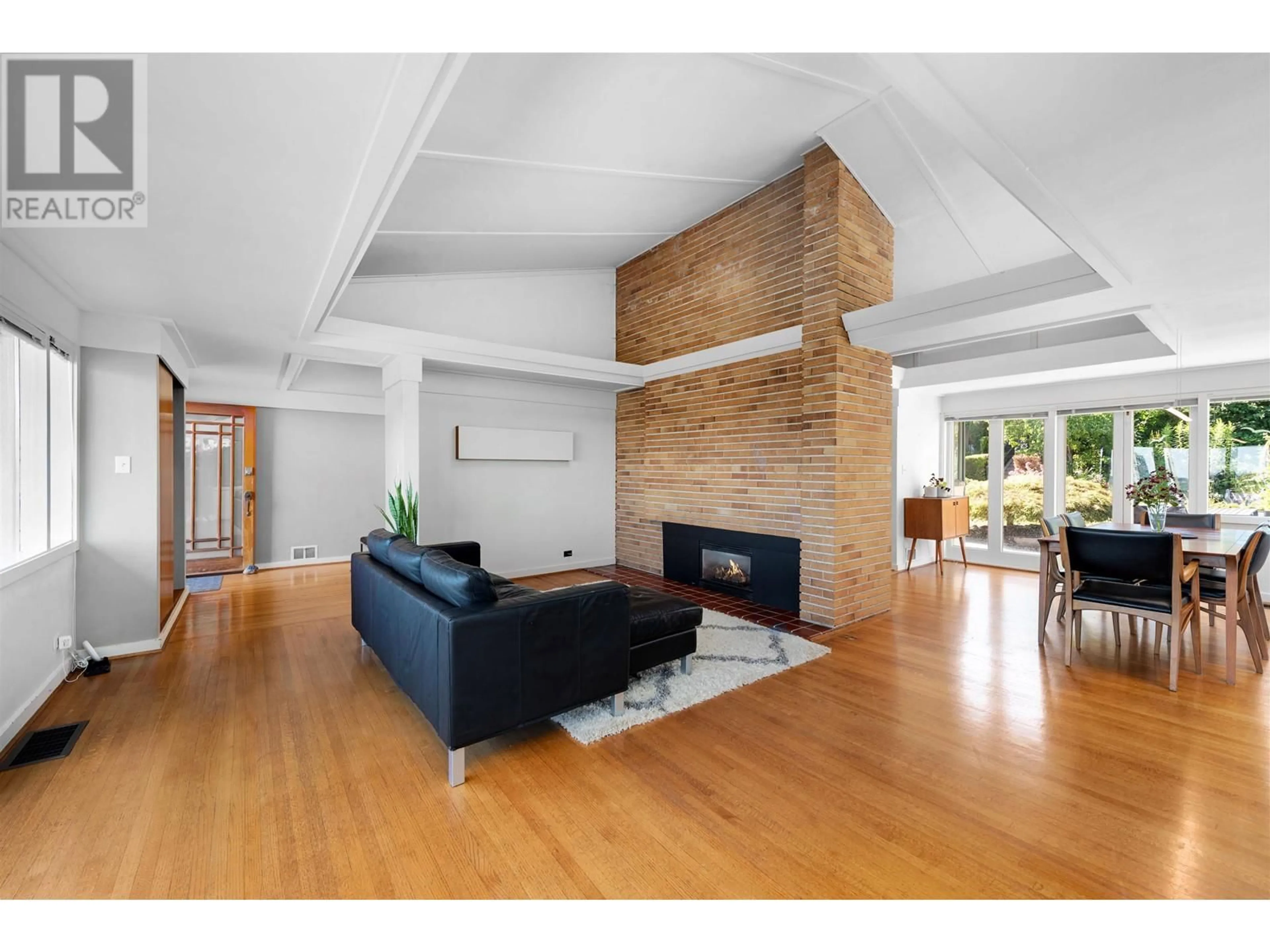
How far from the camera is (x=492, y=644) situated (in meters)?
2.14

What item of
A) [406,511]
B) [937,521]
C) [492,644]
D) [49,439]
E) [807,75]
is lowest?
[492,644]

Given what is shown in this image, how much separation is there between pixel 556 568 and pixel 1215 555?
5.40m

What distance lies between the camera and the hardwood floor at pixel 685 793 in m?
1.58

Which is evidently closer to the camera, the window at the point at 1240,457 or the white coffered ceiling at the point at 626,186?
the white coffered ceiling at the point at 626,186

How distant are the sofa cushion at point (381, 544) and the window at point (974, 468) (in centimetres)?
706

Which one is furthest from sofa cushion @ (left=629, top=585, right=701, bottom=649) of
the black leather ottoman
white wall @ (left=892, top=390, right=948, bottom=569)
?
white wall @ (left=892, top=390, right=948, bottom=569)

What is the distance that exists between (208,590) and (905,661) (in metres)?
6.28

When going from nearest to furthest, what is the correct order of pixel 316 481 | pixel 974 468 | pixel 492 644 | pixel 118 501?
pixel 492 644, pixel 118 501, pixel 316 481, pixel 974 468

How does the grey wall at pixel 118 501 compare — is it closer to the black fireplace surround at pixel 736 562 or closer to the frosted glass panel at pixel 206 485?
the frosted glass panel at pixel 206 485

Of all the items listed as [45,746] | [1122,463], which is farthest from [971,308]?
[45,746]

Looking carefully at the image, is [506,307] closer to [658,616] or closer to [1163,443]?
[658,616]

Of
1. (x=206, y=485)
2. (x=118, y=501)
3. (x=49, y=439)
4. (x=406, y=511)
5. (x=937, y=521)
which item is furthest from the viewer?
(x=206, y=485)

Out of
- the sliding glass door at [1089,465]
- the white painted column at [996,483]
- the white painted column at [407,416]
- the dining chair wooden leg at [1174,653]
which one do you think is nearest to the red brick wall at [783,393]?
the dining chair wooden leg at [1174,653]
